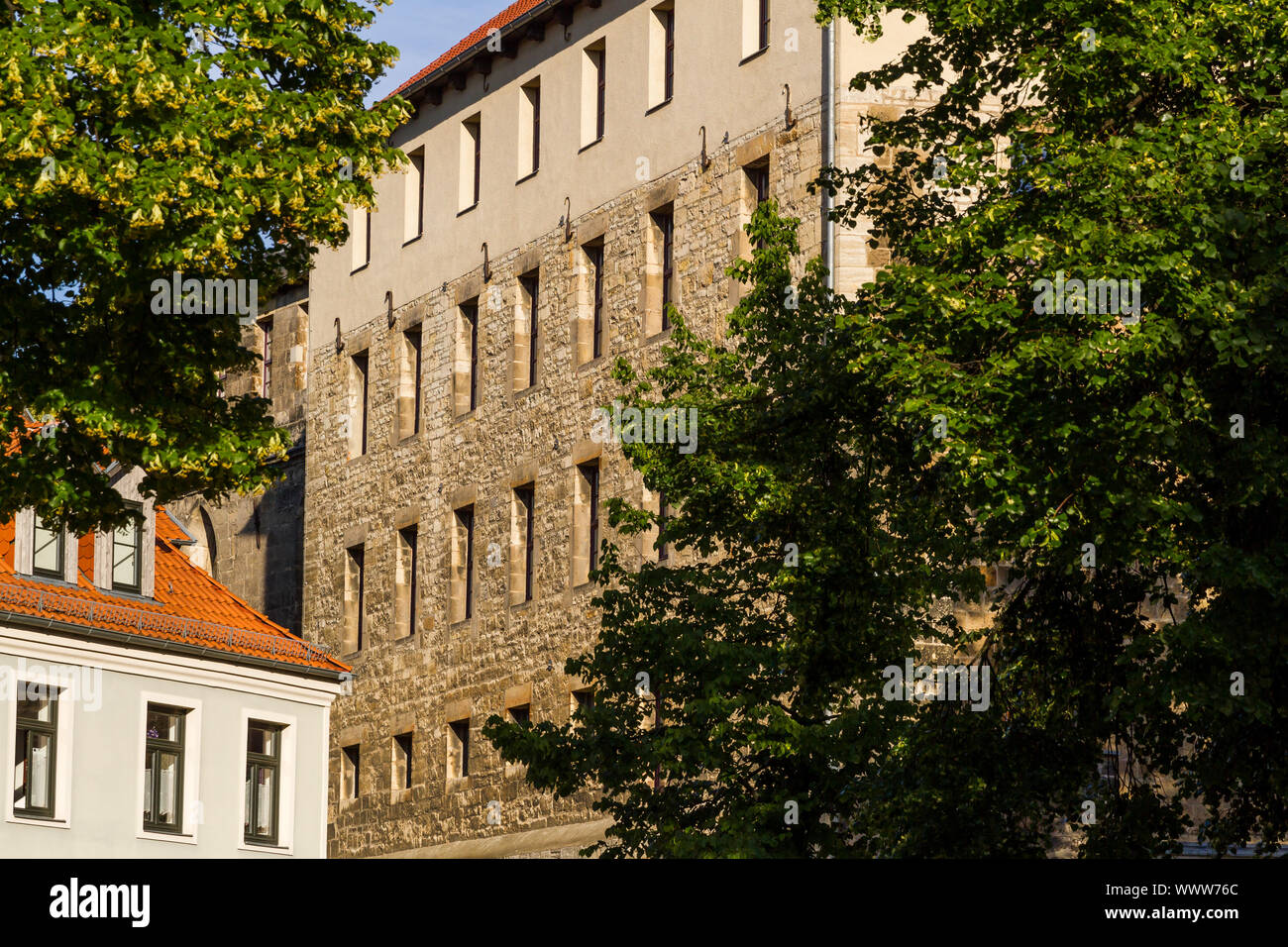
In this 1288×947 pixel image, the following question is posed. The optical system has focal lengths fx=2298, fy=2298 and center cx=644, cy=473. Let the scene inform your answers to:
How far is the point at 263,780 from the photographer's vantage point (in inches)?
1302

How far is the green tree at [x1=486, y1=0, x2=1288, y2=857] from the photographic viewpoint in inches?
669

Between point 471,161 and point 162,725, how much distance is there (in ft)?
45.9

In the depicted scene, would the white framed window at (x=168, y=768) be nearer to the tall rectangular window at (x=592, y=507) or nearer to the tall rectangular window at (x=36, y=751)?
the tall rectangular window at (x=36, y=751)

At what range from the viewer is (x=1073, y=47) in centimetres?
1839

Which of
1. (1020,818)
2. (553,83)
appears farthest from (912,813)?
(553,83)

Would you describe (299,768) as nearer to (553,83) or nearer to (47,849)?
(47,849)

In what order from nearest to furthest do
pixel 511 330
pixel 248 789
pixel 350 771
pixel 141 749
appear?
1. pixel 141 749
2. pixel 248 789
3. pixel 511 330
4. pixel 350 771

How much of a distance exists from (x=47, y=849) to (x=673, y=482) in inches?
423

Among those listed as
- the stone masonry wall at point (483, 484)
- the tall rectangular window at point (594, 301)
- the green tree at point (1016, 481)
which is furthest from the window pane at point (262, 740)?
the green tree at point (1016, 481)

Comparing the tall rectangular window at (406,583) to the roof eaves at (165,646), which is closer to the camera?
the roof eaves at (165,646)

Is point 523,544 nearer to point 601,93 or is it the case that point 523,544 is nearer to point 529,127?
point 529,127

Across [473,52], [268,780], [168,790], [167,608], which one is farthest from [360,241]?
[168,790]

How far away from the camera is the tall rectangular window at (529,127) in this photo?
39.6 metres

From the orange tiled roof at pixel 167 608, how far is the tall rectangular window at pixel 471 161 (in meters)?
8.98
